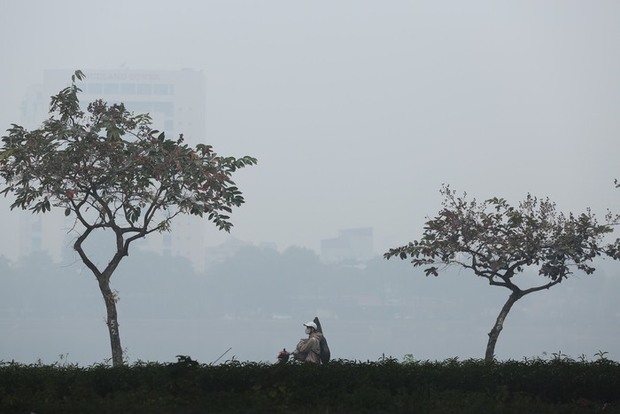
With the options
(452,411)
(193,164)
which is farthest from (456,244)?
(452,411)

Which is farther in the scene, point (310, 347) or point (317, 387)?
point (310, 347)

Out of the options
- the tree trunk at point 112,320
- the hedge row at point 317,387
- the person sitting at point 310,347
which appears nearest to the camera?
the hedge row at point 317,387

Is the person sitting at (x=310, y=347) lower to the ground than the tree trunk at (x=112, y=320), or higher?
lower

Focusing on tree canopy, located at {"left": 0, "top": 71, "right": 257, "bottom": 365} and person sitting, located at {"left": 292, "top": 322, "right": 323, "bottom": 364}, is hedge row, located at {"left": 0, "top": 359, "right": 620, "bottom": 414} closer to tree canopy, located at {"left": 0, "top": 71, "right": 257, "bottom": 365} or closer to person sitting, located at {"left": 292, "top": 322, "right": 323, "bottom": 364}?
person sitting, located at {"left": 292, "top": 322, "right": 323, "bottom": 364}

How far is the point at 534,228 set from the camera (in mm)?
22969

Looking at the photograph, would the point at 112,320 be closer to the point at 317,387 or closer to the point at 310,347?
the point at 310,347

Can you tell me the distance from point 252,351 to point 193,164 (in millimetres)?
162513

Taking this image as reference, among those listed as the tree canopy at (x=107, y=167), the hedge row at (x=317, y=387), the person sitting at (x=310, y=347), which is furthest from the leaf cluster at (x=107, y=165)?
the hedge row at (x=317, y=387)

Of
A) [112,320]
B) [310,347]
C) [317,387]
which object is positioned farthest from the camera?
[112,320]

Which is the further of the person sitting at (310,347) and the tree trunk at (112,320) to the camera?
the tree trunk at (112,320)

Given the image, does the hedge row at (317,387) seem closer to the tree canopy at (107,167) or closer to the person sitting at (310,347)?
the person sitting at (310,347)

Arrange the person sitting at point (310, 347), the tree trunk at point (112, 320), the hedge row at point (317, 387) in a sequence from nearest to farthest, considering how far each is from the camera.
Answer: the hedge row at point (317, 387) < the person sitting at point (310, 347) < the tree trunk at point (112, 320)

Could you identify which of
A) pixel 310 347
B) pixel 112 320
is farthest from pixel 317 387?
pixel 112 320

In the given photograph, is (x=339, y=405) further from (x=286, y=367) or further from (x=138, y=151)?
(x=138, y=151)
